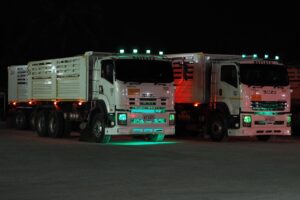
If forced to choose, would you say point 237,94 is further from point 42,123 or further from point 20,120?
point 20,120

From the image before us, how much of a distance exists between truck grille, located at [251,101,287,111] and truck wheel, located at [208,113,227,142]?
1.26 metres

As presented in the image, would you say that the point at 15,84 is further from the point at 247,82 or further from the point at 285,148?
the point at 285,148

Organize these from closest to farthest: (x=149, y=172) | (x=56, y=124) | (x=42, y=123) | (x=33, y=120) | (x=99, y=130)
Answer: (x=149, y=172)
(x=99, y=130)
(x=56, y=124)
(x=42, y=123)
(x=33, y=120)

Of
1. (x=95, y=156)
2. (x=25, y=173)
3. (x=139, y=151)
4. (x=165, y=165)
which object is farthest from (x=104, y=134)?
(x=25, y=173)

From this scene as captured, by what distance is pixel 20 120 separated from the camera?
32.1m

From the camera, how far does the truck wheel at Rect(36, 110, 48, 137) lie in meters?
27.4

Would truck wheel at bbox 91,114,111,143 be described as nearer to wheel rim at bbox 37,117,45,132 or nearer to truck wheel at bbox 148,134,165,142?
truck wheel at bbox 148,134,165,142

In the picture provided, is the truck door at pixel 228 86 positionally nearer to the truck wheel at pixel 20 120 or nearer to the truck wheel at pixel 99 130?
the truck wheel at pixel 99 130

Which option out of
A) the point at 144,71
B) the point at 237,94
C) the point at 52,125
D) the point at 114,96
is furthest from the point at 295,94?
the point at 52,125

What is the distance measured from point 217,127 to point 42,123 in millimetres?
7595

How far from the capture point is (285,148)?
2153cm

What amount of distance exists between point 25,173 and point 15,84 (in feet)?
61.8

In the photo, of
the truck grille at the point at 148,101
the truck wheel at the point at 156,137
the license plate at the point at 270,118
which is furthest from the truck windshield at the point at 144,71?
the license plate at the point at 270,118

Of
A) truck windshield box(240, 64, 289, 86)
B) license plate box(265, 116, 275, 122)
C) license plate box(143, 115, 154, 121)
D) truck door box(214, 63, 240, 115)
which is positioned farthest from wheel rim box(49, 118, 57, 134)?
license plate box(265, 116, 275, 122)
